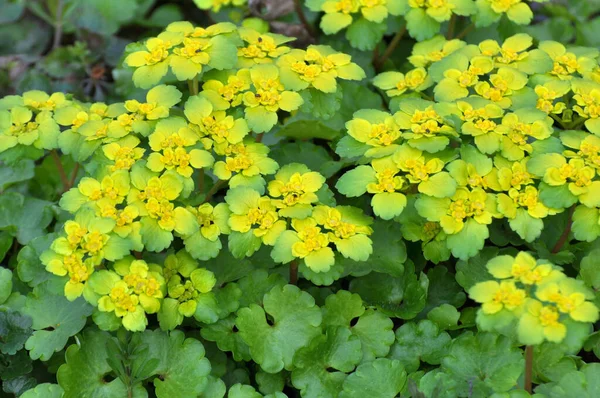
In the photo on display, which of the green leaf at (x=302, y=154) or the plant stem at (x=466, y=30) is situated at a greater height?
the plant stem at (x=466, y=30)

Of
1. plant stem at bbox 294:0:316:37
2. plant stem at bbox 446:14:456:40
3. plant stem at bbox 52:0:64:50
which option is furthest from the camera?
plant stem at bbox 52:0:64:50

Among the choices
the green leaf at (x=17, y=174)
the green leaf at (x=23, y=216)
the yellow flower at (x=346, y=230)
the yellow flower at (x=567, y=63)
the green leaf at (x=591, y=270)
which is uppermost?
the yellow flower at (x=567, y=63)

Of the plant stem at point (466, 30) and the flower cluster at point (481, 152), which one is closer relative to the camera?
the flower cluster at point (481, 152)

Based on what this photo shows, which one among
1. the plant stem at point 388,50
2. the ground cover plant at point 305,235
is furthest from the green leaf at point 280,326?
the plant stem at point 388,50

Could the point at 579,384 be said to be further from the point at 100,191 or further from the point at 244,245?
the point at 100,191

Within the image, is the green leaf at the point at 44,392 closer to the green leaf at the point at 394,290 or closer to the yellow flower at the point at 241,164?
the yellow flower at the point at 241,164

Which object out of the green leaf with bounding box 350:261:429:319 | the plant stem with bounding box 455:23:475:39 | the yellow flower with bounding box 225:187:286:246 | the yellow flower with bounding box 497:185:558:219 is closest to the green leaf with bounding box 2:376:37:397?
the yellow flower with bounding box 225:187:286:246

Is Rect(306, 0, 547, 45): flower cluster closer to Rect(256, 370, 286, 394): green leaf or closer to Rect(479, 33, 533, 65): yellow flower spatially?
Rect(479, 33, 533, 65): yellow flower
